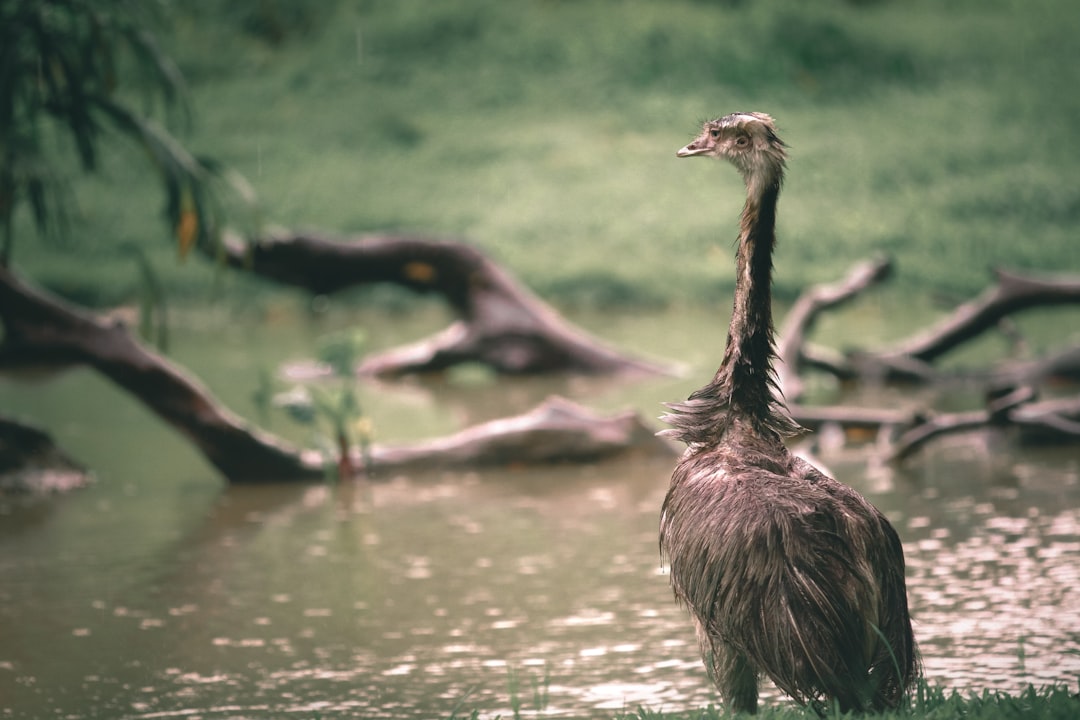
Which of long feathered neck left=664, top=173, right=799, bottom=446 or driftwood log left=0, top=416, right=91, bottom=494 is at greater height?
driftwood log left=0, top=416, right=91, bottom=494

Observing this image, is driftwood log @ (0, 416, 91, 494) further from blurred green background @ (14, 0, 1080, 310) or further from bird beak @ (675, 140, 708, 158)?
blurred green background @ (14, 0, 1080, 310)

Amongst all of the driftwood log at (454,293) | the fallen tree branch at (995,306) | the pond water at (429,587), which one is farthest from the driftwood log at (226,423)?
the fallen tree branch at (995,306)

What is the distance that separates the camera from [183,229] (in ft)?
39.1

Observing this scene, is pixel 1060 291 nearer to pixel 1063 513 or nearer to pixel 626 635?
pixel 1063 513

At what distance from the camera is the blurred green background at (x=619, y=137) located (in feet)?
72.9

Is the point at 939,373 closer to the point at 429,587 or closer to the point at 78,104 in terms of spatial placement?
the point at 429,587

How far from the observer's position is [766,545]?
204 inches

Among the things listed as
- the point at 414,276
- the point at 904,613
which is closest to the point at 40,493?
the point at 414,276

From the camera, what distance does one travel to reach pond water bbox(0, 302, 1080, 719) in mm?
6715

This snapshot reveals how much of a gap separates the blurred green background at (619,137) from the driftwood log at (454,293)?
5.81 m

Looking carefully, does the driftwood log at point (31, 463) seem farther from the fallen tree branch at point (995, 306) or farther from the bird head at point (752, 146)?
the bird head at point (752, 146)

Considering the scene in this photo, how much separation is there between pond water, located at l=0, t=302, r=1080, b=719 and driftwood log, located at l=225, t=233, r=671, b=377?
1594mm

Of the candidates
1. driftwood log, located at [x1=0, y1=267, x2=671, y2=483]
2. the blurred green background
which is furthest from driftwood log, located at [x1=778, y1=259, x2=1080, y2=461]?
the blurred green background

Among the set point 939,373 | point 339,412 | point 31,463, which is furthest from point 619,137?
point 31,463
